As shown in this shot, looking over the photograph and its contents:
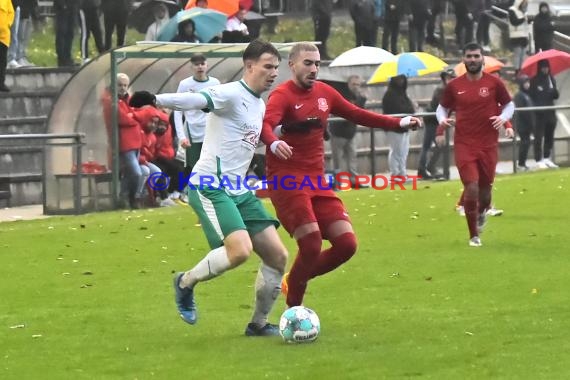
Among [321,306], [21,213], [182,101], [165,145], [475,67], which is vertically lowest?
[21,213]

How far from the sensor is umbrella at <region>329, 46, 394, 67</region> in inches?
1102

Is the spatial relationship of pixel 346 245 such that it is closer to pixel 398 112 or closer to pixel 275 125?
pixel 275 125

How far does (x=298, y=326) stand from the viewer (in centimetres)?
1038

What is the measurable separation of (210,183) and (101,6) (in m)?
17.8

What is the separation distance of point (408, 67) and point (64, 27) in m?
→ 6.17

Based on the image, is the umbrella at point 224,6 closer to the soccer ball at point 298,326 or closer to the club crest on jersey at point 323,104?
the club crest on jersey at point 323,104

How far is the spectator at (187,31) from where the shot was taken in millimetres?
25906

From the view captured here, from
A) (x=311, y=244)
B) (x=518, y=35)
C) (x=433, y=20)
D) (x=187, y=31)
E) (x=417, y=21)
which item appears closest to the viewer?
(x=311, y=244)

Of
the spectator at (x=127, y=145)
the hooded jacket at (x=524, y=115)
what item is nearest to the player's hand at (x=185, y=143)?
the spectator at (x=127, y=145)

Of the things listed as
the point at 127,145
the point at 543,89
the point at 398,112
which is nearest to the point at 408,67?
the point at 398,112

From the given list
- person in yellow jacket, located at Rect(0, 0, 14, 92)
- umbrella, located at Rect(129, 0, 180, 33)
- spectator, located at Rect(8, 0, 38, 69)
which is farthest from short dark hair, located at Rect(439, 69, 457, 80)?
person in yellow jacket, located at Rect(0, 0, 14, 92)

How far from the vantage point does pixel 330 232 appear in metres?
11.2

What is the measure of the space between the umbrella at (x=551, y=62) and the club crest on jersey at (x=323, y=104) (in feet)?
58.6

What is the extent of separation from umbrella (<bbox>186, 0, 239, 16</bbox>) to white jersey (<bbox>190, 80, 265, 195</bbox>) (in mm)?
16762
